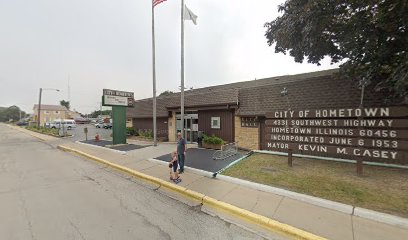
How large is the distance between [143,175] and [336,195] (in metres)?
6.71

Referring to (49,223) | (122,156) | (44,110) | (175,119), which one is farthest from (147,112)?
(44,110)

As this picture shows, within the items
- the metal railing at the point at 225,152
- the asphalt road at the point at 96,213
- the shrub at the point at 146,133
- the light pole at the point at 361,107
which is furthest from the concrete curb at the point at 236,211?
the shrub at the point at 146,133

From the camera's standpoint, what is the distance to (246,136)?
1498 cm

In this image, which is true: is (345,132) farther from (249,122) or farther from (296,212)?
(249,122)

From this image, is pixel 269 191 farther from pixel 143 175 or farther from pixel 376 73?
pixel 376 73

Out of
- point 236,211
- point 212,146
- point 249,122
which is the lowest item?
point 236,211

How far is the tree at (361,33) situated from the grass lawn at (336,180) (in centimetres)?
288

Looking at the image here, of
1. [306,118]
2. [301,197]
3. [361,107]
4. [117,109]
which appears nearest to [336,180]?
[301,197]

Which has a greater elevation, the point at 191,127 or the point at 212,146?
the point at 191,127

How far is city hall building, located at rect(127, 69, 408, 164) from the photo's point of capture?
24.8 ft

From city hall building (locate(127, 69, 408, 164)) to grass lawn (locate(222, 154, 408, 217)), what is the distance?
0.68 metres

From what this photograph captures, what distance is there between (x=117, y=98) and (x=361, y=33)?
1676 cm

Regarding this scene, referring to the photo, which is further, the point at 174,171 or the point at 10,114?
the point at 10,114

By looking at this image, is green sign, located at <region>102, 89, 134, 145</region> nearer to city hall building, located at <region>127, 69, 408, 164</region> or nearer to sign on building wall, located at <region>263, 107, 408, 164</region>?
city hall building, located at <region>127, 69, 408, 164</region>
